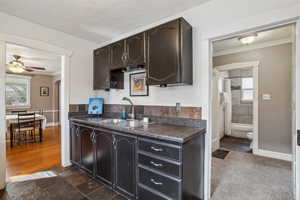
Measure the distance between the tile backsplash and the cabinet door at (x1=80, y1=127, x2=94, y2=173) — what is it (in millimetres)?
636

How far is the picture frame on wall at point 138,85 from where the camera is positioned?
97.1 inches

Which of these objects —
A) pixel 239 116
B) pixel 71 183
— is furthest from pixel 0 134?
pixel 239 116

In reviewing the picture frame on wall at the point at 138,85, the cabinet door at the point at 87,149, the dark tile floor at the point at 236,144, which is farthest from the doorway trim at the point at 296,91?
the dark tile floor at the point at 236,144

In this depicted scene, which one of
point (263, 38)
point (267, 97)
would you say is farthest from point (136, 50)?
point (267, 97)

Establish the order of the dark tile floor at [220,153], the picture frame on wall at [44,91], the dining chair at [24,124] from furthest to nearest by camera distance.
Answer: the picture frame on wall at [44,91], the dining chair at [24,124], the dark tile floor at [220,153]

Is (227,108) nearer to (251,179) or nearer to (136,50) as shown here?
Answer: (251,179)

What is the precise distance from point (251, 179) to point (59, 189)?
2.86 meters

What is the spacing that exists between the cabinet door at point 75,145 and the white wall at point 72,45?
0.57m

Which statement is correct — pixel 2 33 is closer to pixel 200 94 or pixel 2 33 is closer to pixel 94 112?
pixel 94 112

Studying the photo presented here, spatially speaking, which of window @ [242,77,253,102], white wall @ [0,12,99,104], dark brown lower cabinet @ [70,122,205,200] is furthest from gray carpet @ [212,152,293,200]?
white wall @ [0,12,99,104]

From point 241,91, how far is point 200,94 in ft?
13.4

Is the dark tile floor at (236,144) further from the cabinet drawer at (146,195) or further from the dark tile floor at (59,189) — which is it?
the dark tile floor at (59,189)

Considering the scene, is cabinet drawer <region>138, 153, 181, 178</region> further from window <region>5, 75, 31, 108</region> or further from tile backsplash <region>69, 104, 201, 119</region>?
window <region>5, 75, 31, 108</region>

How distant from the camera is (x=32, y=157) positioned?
3086mm
